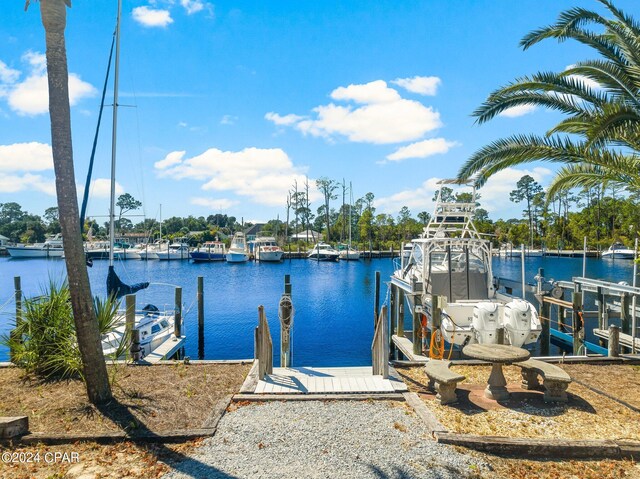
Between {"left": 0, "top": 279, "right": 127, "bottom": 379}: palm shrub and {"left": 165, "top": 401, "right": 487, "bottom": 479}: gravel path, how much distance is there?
3.62 m

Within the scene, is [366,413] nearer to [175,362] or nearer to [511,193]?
[175,362]

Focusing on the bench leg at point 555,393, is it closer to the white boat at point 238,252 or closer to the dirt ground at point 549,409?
the dirt ground at point 549,409

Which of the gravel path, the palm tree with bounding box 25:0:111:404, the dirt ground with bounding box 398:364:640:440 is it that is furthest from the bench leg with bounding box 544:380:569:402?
the palm tree with bounding box 25:0:111:404

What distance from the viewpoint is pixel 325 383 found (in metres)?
7.95

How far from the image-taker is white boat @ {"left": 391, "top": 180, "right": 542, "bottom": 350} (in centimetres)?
1123

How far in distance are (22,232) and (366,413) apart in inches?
4985

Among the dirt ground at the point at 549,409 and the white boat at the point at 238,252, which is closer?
the dirt ground at the point at 549,409

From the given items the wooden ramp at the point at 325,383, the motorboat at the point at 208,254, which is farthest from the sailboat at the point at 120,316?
the motorboat at the point at 208,254

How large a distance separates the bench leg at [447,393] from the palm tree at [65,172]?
18.0ft

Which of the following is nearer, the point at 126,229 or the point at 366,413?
the point at 366,413

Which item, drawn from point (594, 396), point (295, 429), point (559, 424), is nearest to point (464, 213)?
point (594, 396)

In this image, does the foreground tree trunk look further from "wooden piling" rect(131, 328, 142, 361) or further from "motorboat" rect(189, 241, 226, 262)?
"motorboat" rect(189, 241, 226, 262)

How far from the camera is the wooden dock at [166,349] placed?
13.3 meters

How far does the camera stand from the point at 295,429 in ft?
19.3
